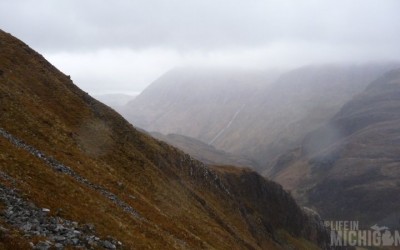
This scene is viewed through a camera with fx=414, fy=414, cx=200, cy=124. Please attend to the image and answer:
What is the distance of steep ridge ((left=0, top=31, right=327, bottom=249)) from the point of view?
87.8 feet

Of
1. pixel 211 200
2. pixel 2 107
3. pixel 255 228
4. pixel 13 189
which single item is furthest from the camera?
pixel 255 228

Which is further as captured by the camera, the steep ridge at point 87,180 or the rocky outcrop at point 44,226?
the steep ridge at point 87,180

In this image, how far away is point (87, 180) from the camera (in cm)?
4172

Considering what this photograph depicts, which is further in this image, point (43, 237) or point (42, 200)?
point (42, 200)

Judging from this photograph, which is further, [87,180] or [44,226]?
[87,180]

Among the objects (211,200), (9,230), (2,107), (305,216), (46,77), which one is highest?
(46,77)

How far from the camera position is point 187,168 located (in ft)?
285

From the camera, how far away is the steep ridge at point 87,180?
26.8 metres

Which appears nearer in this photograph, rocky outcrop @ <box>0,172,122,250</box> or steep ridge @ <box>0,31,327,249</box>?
rocky outcrop @ <box>0,172,122,250</box>

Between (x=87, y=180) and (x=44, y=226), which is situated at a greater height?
(x=87, y=180)

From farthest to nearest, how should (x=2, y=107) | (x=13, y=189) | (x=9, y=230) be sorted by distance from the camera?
(x=2, y=107), (x=13, y=189), (x=9, y=230)

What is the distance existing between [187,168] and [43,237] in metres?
64.4

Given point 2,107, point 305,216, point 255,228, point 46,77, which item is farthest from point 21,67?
point 305,216

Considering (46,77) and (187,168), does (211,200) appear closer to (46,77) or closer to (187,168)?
(187,168)
